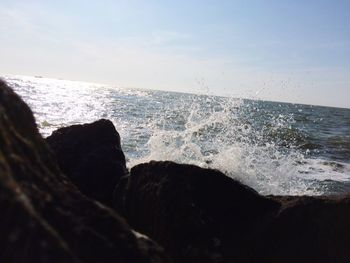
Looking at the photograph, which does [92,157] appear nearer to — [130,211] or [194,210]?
[130,211]

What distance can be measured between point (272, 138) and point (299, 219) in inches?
707

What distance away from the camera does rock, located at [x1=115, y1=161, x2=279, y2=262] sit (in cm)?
381

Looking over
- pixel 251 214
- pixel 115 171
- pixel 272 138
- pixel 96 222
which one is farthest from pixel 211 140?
pixel 96 222

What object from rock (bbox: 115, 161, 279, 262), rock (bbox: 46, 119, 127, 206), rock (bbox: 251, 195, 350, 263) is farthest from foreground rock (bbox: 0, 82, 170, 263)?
rock (bbox: 46, 119, 127, 206)

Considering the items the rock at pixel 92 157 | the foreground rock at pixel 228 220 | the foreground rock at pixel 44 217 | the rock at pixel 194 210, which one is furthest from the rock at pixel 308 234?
the rock at pixel 92 157

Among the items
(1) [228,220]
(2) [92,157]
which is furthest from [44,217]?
(2) [92,157]

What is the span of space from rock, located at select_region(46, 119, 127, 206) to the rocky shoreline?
1 cm

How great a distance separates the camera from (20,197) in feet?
6.28

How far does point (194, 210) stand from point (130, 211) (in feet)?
2.35

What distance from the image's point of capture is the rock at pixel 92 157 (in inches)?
216

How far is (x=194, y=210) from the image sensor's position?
12.8ft

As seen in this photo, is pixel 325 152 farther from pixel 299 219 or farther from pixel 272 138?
pixel 299 219

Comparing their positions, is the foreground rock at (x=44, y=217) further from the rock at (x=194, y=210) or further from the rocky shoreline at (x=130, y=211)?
the rock at (x=194, y=210)

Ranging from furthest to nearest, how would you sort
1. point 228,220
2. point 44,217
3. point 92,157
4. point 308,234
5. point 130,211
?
point 92,157 < point 130,211 < point 228,220 < point 308,234 < point 44,217
